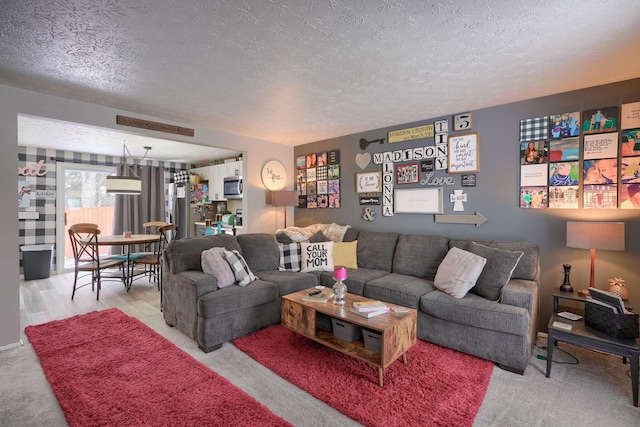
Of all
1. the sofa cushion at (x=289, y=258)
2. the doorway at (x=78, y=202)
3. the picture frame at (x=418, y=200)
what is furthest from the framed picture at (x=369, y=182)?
the doorway at (x=78, y=202)

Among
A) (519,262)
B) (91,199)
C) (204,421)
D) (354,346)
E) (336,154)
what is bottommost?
(204,421)

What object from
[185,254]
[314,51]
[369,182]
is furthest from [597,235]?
[185,254]

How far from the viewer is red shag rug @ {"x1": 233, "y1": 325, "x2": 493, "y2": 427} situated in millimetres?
1829

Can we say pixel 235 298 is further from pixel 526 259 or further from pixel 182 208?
pixel 182 208

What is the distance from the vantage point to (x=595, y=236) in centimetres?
242

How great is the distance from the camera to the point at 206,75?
8.15 feet

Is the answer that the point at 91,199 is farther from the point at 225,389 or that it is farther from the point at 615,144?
the point at 615,144

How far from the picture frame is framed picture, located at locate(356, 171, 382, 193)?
28 centimetres

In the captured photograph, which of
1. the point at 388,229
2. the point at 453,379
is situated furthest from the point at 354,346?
the point at 388,229

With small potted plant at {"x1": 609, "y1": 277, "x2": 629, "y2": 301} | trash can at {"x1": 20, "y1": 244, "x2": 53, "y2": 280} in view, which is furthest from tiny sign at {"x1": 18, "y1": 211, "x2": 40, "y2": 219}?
small potted plant at {"x1": 609, "y1": 277, "x2": 629, "y2": 301}

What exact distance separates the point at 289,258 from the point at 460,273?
1925 millimetres

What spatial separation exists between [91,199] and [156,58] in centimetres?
529

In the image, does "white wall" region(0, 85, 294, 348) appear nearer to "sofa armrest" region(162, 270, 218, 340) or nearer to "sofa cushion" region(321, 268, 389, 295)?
"sofa armrest" region(162, 270, 218, 340)

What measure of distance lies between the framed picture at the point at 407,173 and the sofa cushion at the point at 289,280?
1668mm
